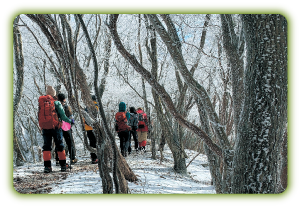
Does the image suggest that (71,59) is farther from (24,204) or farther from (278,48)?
(278,48)

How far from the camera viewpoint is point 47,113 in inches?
123

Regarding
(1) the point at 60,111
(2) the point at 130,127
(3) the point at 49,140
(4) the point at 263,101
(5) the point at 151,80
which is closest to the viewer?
(4) the point at 263,101

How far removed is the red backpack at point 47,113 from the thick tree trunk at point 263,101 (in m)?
2.46

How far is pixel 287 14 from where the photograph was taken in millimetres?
1603

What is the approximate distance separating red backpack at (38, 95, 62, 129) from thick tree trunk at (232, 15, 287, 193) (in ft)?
8.06

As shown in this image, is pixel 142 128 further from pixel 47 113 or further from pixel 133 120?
pixel 47 113

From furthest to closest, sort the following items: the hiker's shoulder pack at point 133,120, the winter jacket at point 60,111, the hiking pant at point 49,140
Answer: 1. the hiker's shoulder pack at point 133,120
2. the hiking pant at point 49,140
3. the winter jacket at point 60,111

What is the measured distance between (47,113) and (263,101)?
2.66m

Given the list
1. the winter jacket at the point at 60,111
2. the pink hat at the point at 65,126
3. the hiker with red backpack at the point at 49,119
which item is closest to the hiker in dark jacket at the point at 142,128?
the pink hat at the point at 65,126

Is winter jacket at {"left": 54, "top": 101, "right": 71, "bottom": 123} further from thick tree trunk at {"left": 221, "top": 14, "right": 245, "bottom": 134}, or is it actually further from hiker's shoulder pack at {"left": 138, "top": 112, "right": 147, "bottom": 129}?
hiker's shoulder pack at {"left": 138, "top": 112, "right": 147, "bottom": 129}

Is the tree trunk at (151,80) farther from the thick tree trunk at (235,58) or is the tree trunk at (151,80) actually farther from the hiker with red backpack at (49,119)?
the hiker with red backpack at (49,119)

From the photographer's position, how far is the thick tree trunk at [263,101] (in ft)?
4.84

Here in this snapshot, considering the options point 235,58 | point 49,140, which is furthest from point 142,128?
point 235,58
